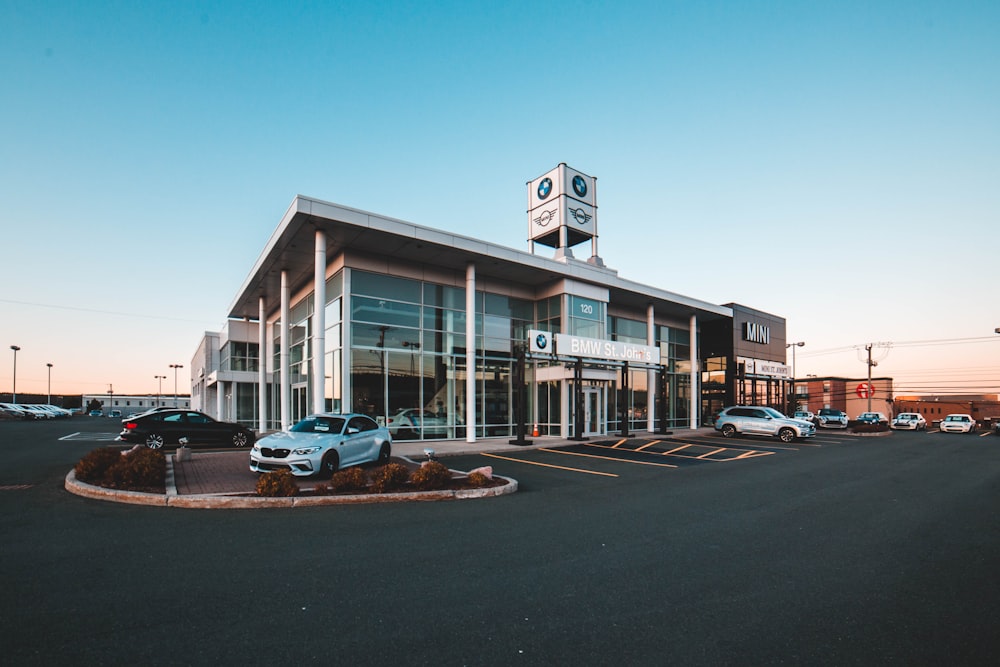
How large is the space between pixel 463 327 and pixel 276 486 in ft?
47.3

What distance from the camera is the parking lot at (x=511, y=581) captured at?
13.4 feet

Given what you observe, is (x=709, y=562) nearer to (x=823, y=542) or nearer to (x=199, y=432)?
(x=823, y=542)

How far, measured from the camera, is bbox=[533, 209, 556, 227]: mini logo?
29047mm

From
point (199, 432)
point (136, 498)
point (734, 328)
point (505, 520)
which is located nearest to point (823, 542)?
point (505, 520)

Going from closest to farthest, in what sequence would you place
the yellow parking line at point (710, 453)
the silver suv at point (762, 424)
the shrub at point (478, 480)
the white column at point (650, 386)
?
the shrub at point (478, 480) < the yellow parking line at point (710, 453) < the silver suv at point (762, 424) < the white column at point (650, 386)

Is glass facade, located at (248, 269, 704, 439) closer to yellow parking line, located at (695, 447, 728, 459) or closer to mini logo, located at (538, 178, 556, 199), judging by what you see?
yellow parking line, located at (695, 447, 728, 459)

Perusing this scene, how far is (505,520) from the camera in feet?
28.2

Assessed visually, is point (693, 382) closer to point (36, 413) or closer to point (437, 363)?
point (437, 363)

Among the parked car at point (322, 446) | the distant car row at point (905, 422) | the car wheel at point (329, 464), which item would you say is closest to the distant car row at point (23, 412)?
the parked car at point (322, 446)

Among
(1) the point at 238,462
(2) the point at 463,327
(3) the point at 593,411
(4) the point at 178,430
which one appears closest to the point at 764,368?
(3) the point at 593,411

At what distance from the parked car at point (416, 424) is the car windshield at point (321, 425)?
7356 millimetres

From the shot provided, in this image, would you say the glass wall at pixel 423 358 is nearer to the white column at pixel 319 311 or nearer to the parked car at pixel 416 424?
the parked car at pixel 416 424

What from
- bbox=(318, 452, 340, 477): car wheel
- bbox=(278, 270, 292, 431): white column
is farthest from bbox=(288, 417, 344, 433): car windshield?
bbox=(278, 270, 292, 431): white column

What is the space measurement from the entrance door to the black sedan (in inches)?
Answer: 590
